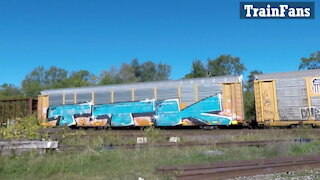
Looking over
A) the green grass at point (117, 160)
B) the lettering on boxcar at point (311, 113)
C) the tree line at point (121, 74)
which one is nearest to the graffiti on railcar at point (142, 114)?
the lettering on boxcar at point (311, 113)

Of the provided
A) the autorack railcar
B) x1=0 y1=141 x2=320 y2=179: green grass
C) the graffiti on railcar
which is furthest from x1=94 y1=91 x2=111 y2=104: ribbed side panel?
x1=0 y1=141 x2=320 y2=179: green grass

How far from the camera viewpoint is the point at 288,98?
1462cm

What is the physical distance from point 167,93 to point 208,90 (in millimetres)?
2530

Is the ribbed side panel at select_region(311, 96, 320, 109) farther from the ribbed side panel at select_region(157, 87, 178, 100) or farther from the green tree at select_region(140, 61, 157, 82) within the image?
the green tree at select_region(140, 61, 157, 82)

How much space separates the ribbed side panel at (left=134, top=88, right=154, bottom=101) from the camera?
1698 centimetres

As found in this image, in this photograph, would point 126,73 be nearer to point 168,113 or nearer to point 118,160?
point 168,113

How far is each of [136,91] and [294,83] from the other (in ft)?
30.4

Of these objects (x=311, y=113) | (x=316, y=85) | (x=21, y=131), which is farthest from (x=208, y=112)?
(x=21, y=131)

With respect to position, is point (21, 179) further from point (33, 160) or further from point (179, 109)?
point (179, 109)

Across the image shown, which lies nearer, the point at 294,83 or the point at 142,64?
the point at 294,83

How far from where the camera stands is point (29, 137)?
391 inches

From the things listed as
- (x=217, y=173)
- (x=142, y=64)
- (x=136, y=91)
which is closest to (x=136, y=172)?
(x=217, y=173)

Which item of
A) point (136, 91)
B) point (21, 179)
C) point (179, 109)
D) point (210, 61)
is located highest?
point (210, 61)

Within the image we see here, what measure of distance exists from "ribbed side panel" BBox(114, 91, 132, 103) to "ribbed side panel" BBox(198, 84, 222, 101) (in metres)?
4.56
